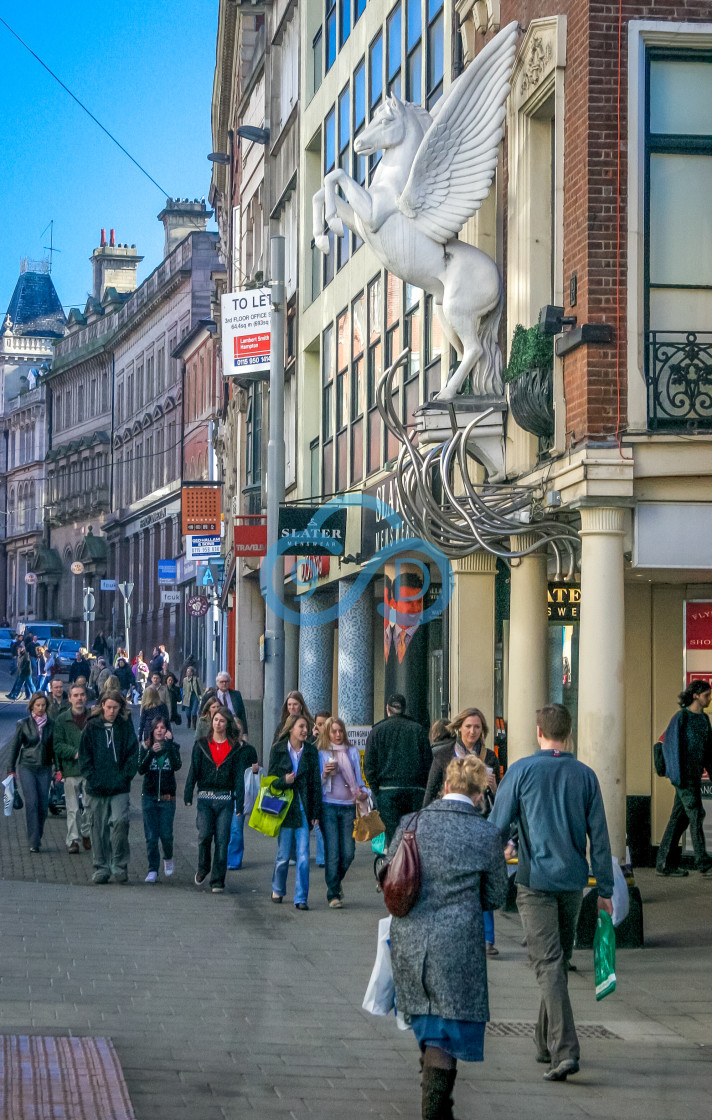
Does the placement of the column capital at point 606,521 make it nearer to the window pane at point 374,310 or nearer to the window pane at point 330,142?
the window pane at point 374,310

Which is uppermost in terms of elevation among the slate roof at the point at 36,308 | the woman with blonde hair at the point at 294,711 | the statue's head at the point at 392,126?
the slate roof at the point at 36,308

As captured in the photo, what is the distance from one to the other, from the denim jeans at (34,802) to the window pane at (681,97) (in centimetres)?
939

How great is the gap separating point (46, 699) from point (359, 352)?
7.69 meters

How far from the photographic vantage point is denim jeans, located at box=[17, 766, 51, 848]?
58.0 ft

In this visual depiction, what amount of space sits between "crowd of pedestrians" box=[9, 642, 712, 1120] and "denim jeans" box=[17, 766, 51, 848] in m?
0.02

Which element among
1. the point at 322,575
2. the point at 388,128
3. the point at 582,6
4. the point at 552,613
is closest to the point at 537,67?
the point at 582,6

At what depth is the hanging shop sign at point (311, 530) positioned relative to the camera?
2239 centimetres

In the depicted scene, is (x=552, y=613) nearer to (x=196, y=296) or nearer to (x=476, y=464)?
(x=476, y=464)

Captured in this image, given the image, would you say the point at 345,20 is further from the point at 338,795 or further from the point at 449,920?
the point at 449,920

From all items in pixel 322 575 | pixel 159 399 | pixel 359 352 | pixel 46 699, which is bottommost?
pixel 46 699

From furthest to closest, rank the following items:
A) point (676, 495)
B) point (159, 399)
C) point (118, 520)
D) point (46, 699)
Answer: point (118, 520) < point (159, 399) < point (46, 699) < point (676, 495)

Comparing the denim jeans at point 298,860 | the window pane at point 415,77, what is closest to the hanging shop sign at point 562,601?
the denim jeans at point 298,860

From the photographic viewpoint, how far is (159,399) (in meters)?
70.0

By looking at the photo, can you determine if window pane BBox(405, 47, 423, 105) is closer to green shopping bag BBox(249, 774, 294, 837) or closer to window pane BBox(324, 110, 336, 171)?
window pane BBox(324, 110, 336, 171)
